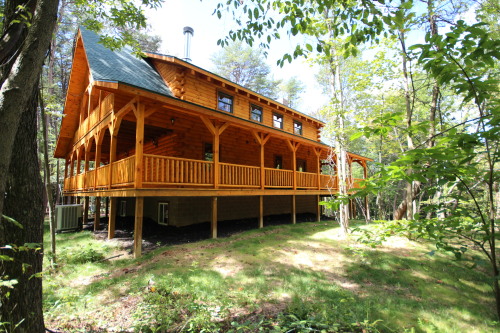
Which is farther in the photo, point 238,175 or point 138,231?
point 238,175

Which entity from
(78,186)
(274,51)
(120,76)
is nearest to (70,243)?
(78,186)

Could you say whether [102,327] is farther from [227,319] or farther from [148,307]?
[227,319]

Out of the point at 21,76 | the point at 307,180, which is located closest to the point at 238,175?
the point at 307,180

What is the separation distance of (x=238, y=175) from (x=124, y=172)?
4252 mm

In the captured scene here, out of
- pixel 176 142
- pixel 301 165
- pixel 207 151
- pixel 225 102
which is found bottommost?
pixel 301 165

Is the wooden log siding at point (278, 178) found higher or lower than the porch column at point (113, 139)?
lower

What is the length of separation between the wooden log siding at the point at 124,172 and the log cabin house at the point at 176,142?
1.3 inches

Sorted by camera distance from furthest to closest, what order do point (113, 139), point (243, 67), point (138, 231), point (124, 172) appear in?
1. point (243, 67)
2. point (113, 139)
3. point (124, 172)
4. point (138, 231)

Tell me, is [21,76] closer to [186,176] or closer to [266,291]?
[266,291]

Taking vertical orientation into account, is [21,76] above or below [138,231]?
above

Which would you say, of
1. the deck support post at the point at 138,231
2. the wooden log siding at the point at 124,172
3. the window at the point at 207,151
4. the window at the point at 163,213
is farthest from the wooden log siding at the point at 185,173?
the window at the point at 163,213

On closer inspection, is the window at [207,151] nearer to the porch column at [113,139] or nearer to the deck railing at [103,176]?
the porch column at [113,139]

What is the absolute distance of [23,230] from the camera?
108 inches

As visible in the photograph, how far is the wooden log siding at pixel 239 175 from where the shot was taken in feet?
30.8
